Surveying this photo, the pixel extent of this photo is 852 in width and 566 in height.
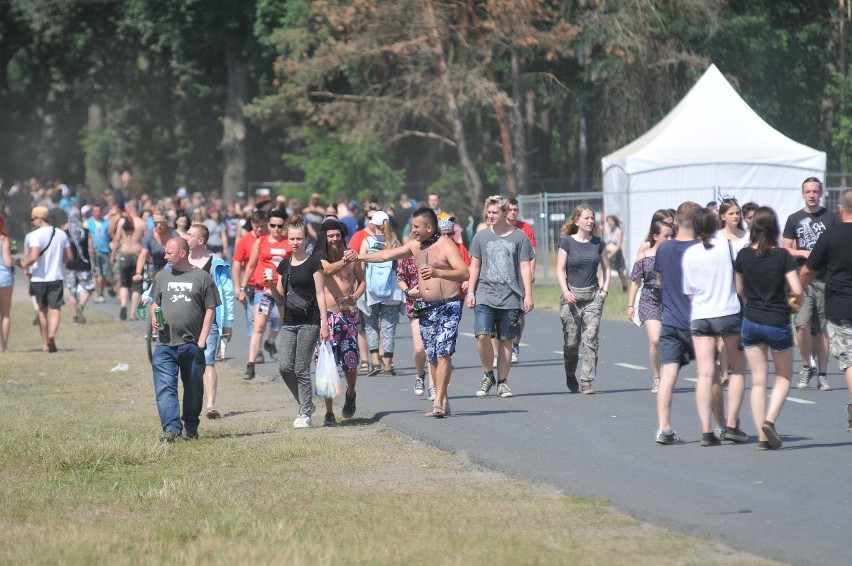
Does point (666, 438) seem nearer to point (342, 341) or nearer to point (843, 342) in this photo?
point (843, 342)

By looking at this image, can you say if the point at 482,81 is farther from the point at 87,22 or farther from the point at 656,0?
the point at 87,22

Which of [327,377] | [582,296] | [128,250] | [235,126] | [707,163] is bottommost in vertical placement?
[327,377]

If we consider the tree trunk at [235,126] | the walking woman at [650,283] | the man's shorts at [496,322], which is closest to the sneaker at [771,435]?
the walking woman at [650,283]

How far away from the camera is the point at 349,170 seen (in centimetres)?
4350

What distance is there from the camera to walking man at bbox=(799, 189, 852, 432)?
10.3 meters

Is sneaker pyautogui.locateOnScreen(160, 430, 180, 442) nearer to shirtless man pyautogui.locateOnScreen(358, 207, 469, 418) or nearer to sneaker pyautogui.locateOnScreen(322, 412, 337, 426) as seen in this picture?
sneaker pyautogui.locateOnScreen(322, 412, 337, 426)

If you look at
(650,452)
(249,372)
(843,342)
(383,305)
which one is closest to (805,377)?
(843,342)

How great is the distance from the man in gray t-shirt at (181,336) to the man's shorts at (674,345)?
346 cm

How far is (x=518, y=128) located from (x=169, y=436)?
29.4 meters

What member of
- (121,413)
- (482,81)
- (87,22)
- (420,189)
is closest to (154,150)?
(87,22)

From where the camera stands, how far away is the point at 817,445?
396 inches

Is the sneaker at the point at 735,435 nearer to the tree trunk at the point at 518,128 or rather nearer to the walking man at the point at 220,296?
the walking man at the point at 220,296

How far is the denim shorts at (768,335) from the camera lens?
977 cm

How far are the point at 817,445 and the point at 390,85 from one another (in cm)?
3401
